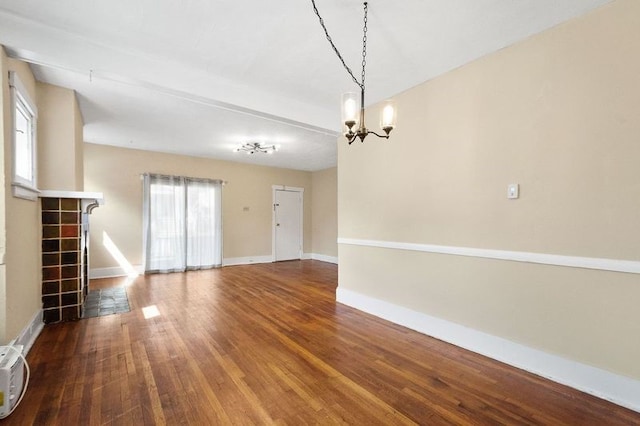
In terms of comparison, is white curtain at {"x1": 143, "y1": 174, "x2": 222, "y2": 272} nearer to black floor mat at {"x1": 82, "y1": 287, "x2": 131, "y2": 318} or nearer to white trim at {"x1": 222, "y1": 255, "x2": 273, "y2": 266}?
white trim at {"x1": 222, "y1": 255, "x2": 273, "y2": 266}

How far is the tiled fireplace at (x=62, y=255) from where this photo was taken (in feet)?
9.75

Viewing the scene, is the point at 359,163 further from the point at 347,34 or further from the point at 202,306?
the point at 202,306

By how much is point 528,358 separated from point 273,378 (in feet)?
6.29

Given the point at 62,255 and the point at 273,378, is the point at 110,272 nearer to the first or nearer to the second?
the point at 62,255

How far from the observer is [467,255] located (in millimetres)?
2479

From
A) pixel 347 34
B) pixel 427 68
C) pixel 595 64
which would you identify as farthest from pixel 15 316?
pixel 595 64

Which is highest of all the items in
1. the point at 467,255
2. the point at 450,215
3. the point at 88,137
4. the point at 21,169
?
the point at 88,137

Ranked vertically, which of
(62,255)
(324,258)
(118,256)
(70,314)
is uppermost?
(62,255)

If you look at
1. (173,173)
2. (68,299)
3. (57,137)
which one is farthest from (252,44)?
(173,173)

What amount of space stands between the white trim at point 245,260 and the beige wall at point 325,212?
4.69ft

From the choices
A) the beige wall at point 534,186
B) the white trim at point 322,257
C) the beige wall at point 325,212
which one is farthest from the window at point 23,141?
the white trim at point 322,257

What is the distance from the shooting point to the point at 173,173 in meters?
5.93

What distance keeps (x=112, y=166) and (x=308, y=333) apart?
508 centimetres

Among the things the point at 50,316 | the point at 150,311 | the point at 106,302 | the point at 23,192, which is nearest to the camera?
the point at 23,192
